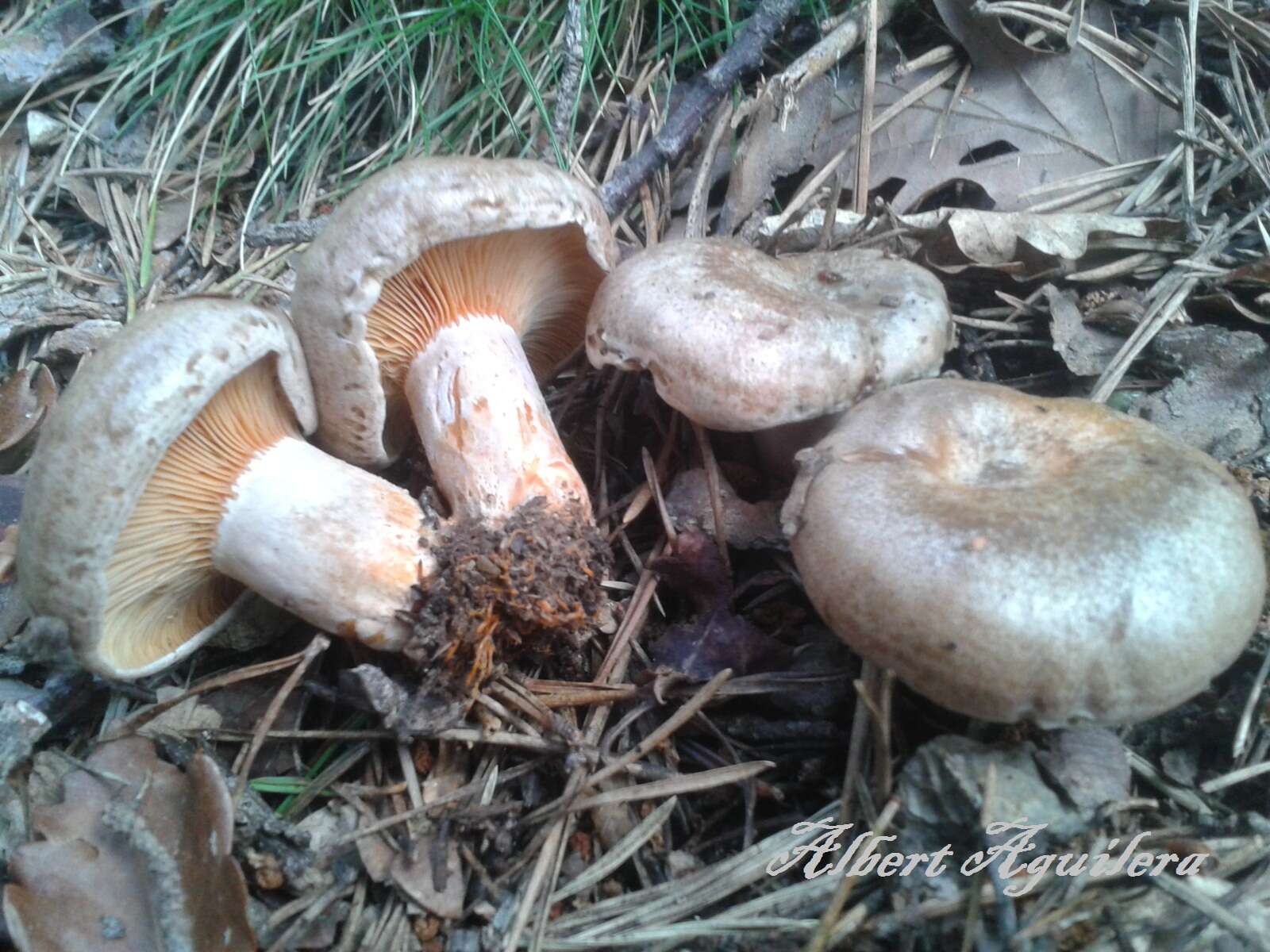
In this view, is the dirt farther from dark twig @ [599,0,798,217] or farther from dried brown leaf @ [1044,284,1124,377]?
dried brown leaf @ [1044,284,1124,377]

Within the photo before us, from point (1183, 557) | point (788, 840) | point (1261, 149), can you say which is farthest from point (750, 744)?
point (1261, 149)

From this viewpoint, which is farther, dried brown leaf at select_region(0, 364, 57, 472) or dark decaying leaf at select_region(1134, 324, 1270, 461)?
dried brown leaf at select_region(0, 364, 57, 472)

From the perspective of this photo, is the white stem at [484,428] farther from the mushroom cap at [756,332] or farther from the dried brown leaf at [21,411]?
the dried brown leaf at [21,411]

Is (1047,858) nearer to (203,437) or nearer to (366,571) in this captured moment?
(366,571)

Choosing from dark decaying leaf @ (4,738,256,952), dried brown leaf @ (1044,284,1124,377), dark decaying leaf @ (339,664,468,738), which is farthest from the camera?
dried brown leaf @ (1044,284,1124,377)

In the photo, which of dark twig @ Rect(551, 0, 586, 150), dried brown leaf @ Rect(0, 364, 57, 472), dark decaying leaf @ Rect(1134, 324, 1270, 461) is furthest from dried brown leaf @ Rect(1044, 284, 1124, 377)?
dried brown leaf @ Rect(0, 364, 57, 472)
